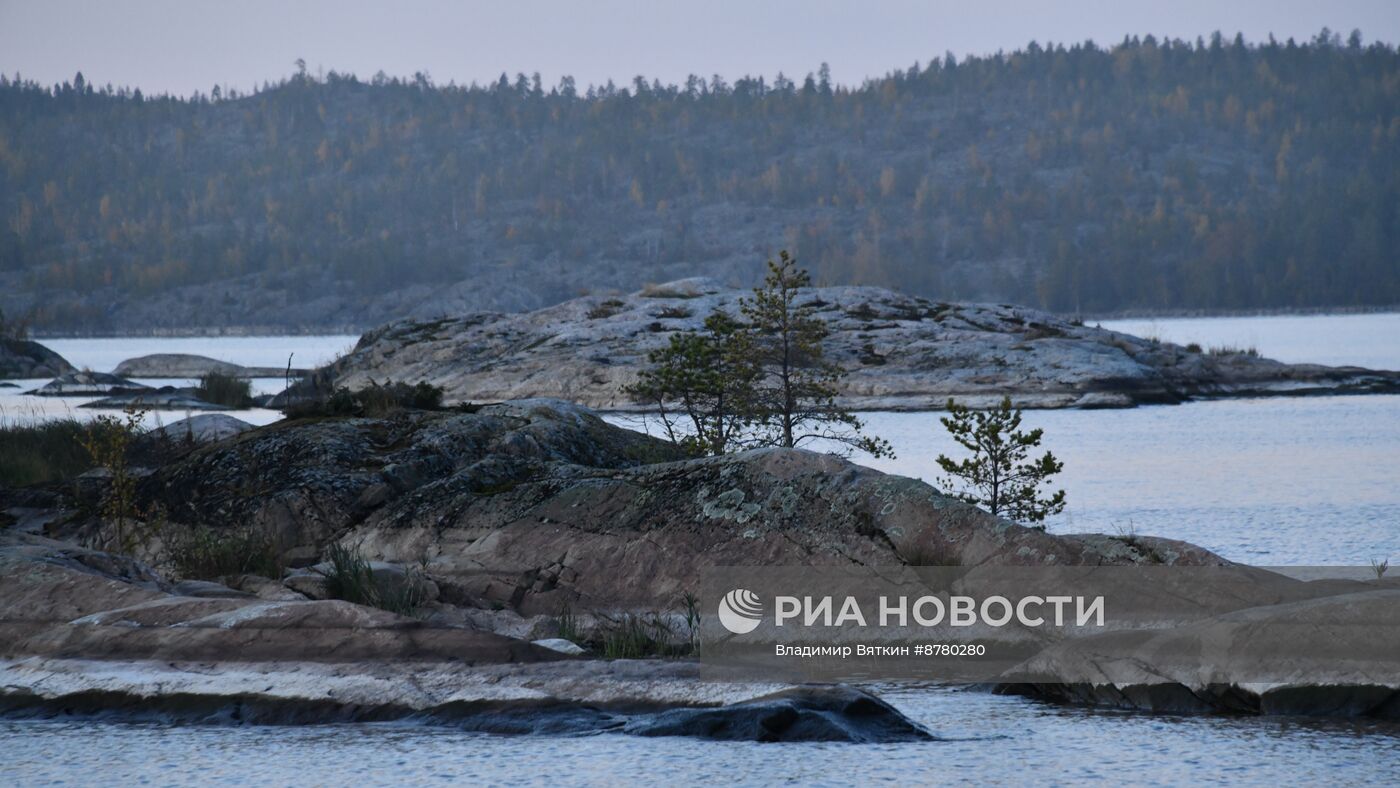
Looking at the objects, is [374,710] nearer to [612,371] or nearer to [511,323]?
[612,371]

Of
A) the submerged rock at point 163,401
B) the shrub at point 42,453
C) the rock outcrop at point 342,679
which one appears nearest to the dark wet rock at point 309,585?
the rock outcrop at point 342,679

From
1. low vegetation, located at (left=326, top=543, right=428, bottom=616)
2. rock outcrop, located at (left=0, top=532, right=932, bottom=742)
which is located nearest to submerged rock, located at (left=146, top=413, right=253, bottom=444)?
low vegetation, located at (left=326, top=543, right=428, bottom=616)

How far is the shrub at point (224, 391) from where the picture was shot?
58.0 metres

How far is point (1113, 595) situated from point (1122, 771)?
13.2 ft

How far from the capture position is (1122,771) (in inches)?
438

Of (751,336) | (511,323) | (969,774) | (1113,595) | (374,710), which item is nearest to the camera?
(969,774)

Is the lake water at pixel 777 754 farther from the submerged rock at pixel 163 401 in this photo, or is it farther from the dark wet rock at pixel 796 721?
the submerged rock at pixel 163 401

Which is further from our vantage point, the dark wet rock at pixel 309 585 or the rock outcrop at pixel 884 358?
the rock outcrop at pixel 884 358

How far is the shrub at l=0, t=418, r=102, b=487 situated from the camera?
990 inches

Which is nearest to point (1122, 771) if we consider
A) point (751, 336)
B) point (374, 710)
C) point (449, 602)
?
point (374, 710)

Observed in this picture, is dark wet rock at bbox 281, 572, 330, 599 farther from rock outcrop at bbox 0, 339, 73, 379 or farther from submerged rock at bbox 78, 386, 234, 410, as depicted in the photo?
rock outcrop at bbox 0, 339, 73, 379

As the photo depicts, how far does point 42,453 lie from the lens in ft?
92.3

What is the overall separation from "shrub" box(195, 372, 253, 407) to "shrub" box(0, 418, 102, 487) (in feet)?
84.0

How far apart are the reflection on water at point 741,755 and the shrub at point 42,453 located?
38.8 ft
